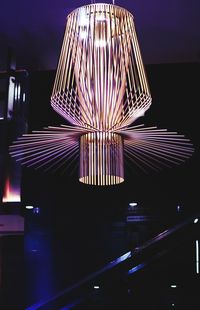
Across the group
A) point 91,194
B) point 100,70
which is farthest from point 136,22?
point 91,194

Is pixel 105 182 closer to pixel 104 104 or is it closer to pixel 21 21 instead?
pixel 104 104

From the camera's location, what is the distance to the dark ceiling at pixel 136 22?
3.80 meters

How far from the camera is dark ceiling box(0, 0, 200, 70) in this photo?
380 cm

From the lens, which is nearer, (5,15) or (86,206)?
(5,15)

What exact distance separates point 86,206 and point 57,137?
3004 millimetres

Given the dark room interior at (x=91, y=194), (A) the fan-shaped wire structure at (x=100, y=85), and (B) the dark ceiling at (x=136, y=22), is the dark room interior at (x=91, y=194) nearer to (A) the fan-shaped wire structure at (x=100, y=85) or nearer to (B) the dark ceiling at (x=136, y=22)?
(B) the dark ceiling at (x=136, y=22)

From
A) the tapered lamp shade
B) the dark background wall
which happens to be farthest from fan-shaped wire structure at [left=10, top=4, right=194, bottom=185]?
the dark background wall

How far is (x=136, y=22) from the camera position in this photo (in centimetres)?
407

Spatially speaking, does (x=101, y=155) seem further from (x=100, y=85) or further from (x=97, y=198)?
(x=97, y=198)

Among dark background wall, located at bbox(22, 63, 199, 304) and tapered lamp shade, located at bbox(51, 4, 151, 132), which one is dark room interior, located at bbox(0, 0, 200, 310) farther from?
tapered lamp shade, located at bbox(51, 4, 151, 132)

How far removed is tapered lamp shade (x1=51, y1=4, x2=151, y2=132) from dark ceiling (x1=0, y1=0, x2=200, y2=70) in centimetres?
143

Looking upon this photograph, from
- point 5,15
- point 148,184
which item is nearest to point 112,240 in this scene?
point 148,184

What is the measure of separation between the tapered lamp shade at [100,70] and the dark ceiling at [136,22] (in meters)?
1.43

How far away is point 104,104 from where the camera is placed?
2.29 metres
